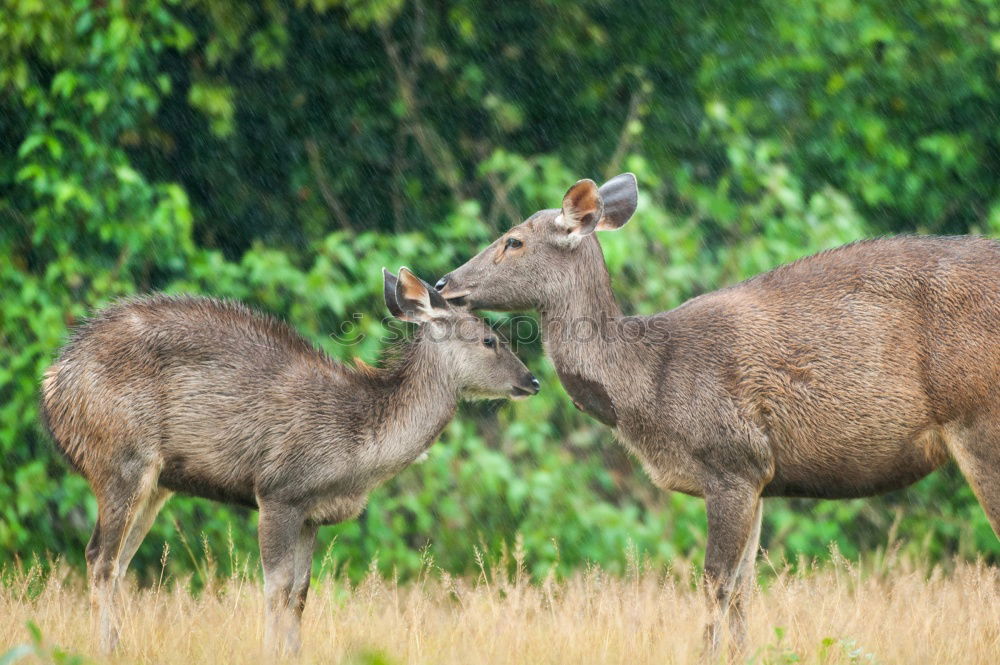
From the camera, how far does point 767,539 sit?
33.3 feet

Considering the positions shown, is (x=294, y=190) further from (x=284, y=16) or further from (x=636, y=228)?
(x=636, y=228)

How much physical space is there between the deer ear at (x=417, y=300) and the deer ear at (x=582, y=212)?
80 centimetres

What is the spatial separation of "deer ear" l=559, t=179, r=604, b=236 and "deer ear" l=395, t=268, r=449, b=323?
0.80m

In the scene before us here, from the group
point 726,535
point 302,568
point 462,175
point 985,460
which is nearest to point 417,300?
point 302,568

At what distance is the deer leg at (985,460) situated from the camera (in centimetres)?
604

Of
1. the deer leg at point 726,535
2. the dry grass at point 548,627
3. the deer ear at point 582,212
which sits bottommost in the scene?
the dry grass at point 548,627

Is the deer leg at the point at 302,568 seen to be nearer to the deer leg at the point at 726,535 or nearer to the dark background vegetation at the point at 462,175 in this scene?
the dark background vegetation at the point at 462,175

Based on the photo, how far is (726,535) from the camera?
6184 mm

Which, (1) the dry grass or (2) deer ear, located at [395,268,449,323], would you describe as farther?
(2) deer ear, located at [395,268,449,323]

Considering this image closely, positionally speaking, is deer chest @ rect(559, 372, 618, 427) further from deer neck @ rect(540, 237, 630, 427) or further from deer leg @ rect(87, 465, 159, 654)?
deer leg @ rect(87, 465, 159, 654)

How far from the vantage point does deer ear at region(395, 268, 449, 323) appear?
7172 millimetres

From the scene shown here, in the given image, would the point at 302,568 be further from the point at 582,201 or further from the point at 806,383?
the point at 806,383

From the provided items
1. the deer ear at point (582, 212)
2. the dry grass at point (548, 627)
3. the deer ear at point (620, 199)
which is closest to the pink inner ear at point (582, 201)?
the deer ear at point (582, 212)

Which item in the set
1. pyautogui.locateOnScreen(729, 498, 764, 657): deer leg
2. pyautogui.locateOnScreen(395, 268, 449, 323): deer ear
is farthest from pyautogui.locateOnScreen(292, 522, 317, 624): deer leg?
pyautogui.locateOnScreen(729, 498, 764, 657): deer leg
